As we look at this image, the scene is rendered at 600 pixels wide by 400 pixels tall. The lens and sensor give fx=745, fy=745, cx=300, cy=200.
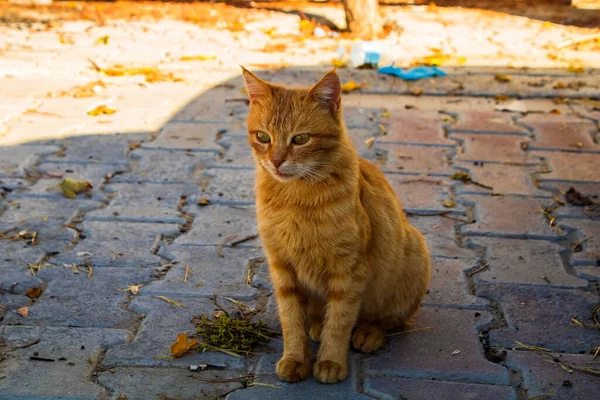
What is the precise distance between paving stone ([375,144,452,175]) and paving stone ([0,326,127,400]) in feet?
8.05

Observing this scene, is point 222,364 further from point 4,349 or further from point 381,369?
point 4,349

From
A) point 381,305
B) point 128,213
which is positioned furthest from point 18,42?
point 381,305

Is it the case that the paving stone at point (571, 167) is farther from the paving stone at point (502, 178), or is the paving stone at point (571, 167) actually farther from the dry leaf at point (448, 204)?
the dry leaf at point (448, 204)

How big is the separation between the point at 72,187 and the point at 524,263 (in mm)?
2654

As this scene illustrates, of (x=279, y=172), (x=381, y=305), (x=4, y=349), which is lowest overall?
(x=4, y=349)

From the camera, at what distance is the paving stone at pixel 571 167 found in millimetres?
4820

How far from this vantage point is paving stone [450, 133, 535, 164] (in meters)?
5.13

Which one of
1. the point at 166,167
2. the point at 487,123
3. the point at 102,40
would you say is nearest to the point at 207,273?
the point at 166,167

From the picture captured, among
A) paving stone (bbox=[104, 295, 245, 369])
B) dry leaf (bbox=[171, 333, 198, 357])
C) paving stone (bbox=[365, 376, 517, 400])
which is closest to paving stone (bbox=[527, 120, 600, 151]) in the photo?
paving stone (bbox=[365, 376, 517, 400])

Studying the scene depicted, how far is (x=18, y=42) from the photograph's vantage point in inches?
311

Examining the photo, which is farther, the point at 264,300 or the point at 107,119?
the point at 107,119

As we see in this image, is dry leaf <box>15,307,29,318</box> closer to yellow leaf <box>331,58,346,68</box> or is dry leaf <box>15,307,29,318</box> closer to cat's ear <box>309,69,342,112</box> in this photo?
cat's ear <box>309,69,342,112</box>

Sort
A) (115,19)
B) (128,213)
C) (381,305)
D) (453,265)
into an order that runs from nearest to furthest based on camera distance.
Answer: (381,305) < (453,265) < (128,213) < (115,19)

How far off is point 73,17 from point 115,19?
1.80 feet
